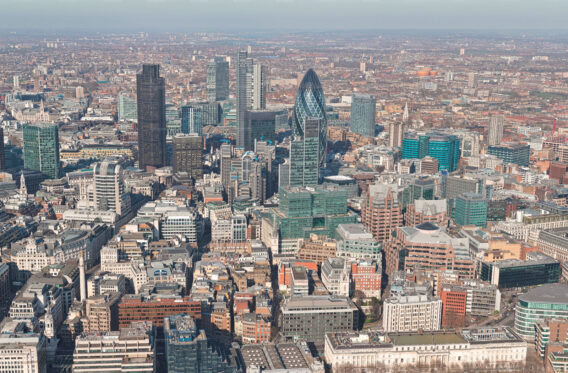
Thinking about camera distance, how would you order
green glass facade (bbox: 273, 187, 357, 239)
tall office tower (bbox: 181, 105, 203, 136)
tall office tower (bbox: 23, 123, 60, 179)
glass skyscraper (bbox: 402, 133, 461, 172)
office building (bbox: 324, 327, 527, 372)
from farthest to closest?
tall office tower (bbox: 181, 105, 203, 136) < glass skyscraper (bbox: 402, 133, 461, 172) < tall office tower (bbox: 23, 123, 60, 179) < green glass facade (bbox: 273, 187, 357, 239) < office building (bbox: 324, 327, 527, 372)

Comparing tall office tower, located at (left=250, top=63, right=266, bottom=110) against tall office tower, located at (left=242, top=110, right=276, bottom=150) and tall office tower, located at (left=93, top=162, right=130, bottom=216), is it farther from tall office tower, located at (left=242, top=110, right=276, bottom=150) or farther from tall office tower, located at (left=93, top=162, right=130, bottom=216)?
tall office tower, located at (left=93, top=162, right=130, bottom=216)

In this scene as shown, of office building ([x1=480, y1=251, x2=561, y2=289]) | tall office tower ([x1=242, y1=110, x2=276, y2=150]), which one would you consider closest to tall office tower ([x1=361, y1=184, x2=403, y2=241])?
office building ([x1=480, y1=251, x2=561, y2=289])

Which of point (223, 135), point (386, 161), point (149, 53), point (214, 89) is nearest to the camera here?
point (386, 161)

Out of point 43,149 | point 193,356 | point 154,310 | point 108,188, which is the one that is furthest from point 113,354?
point 43,149

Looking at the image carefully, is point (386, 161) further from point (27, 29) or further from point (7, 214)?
point (27, 29)

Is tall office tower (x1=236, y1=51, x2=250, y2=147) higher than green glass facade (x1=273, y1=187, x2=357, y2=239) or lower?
higher

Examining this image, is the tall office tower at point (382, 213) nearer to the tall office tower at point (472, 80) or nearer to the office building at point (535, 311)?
the office building at point (535, 311)

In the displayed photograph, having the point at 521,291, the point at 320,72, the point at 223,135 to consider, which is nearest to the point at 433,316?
the point at 521,291

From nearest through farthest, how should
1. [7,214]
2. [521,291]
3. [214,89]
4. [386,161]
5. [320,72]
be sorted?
1. [521,291]
2. [7,214]
3. [386,161]
4. [214,89]
5. [320,72]
